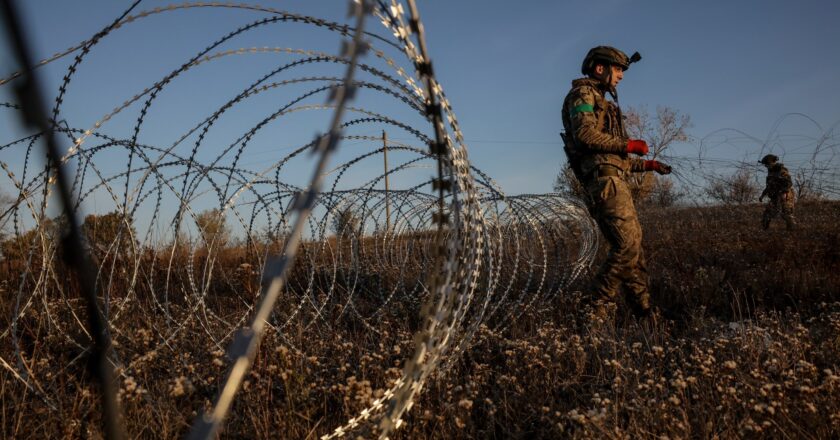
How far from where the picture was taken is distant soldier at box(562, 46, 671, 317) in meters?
4.98

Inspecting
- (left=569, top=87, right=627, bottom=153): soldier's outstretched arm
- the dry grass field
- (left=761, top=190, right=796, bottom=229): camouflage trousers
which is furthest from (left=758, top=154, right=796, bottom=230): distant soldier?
(left=569, top=87, right=627, bottom=153): soldier's outstretched arm

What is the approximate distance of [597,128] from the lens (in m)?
Answer: 5.10

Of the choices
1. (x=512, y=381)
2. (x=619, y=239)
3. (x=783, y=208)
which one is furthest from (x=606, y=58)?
(x=783, y=208)

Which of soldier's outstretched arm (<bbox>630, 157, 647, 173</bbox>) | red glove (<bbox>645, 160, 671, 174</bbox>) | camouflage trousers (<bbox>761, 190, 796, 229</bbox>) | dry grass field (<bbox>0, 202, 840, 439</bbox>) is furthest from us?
camouflage trousers (<bbox>761, 190, 796, 229</bbox>)

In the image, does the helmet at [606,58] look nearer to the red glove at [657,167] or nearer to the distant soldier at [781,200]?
the red glove at [657,167]

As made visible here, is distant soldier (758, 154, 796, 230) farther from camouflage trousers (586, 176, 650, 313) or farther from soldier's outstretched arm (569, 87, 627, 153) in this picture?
soldier's outstretched arm (569, 87, 627, 153)

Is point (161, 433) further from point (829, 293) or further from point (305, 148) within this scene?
point (829, 293)

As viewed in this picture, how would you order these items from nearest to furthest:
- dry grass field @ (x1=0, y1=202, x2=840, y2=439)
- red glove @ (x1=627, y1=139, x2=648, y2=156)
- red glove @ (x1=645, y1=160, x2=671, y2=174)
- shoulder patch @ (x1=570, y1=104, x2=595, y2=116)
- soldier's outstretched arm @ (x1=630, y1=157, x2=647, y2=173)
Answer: dry grass field @ (x1=0, y1=202, x2=840, y2=439), red glove @ (x1=627, y1=139, x2=648, y2=156), shoulder patch @ (x1=570, y1=104, x2=595, y2=116), red glove @ (x1=645, y1=160, x2=671, y2=174), soldier's outstretched arm @ (x1=630, y1=157, x2=647, y2=173)

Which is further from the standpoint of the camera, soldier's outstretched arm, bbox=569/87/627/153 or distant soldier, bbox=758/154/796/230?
Answer: distant soldier, bbox=758/154/796/230

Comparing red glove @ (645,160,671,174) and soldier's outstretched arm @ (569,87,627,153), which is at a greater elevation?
soldier's outstretched arm @ (569,87,627,153)

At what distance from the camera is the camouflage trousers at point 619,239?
16.4 ft

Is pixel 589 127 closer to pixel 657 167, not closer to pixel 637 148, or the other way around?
pixel 637 148

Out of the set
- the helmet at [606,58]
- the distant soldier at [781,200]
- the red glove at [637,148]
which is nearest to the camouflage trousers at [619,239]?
the red glove at [637,148]

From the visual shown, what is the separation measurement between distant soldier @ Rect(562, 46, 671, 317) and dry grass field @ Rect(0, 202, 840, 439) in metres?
0.47
